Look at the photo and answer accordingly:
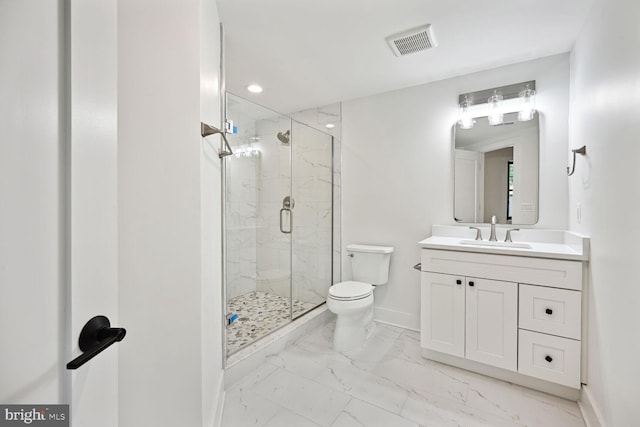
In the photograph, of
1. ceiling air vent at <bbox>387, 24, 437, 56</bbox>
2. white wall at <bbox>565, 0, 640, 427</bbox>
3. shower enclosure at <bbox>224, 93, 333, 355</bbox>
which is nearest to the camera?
white wall at <bbox>565, 0, 640, 427</bbox>

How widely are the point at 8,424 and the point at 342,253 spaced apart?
2.78m

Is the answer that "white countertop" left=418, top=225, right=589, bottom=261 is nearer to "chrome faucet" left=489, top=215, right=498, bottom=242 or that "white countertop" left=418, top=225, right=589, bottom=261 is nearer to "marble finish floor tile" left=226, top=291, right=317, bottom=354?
"chrome faucet" left=489, top=215, right=498, bottom=242

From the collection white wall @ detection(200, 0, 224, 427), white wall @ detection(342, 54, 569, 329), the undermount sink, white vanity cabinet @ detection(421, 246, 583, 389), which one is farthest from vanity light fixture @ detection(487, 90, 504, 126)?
white wall @ detection(200, 0, 224, 427)

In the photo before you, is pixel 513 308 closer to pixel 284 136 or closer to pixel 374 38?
pixel 374 38

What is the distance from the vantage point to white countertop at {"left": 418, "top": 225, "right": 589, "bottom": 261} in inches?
65.4

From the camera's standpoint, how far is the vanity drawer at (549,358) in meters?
1.62

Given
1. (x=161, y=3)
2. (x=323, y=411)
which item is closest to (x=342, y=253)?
(x=323, y=411)

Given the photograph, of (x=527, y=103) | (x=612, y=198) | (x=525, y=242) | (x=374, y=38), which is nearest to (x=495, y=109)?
(x=527, y=103)

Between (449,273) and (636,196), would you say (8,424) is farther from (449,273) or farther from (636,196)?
(449,273)

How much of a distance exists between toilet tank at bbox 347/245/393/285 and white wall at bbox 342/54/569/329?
0.40ft

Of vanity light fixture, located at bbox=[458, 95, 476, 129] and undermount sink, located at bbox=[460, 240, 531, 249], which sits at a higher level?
vanity light fixture, located at bbox=[458, 95, 476, 129]

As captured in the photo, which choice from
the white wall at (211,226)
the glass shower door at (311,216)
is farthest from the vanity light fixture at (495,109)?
the white wall at (211,226)

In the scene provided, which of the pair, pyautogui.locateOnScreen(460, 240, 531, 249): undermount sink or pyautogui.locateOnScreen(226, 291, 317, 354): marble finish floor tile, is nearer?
pyautogui.locateOnScreen(460, 240, 531, 249): undermount sink

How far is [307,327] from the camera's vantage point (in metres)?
2.55
